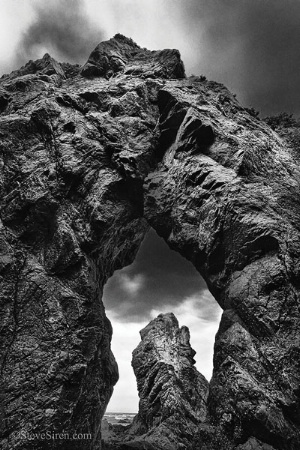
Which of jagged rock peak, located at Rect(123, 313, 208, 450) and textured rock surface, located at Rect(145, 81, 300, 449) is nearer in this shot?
textured rock surface, located at Rect(145, 81, 300, 449)

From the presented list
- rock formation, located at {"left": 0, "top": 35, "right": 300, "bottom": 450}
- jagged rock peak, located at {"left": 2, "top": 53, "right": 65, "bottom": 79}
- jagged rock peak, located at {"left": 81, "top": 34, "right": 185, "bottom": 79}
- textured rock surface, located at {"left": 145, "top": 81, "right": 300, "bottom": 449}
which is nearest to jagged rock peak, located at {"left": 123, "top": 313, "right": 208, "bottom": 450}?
rock formation, located at {"left": 0, "top": 35, "right": 300, "bottom": 450}

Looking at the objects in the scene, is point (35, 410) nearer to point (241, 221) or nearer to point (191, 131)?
point (241, 221)

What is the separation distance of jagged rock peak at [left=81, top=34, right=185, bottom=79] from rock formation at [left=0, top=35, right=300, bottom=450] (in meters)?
2.53

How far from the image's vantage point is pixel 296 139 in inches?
1219

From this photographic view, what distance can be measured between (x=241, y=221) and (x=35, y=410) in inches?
704

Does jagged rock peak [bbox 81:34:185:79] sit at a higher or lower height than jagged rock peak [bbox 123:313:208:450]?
higher

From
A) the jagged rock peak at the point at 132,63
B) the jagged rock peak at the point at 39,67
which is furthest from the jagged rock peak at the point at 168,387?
the jagged rock peak at the point at 39,67

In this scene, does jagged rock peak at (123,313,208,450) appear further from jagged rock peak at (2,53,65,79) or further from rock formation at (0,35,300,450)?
jagged rock peak at (2,53,65,79)

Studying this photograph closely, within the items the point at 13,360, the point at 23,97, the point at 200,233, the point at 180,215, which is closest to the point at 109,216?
the point at 180,215

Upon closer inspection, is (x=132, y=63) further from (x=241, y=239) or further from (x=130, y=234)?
(x=241, y=239)

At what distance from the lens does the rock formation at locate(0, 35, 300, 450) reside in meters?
17.3

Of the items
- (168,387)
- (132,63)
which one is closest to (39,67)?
(132,63)

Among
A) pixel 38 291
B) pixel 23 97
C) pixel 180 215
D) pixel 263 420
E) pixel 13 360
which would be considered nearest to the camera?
pixel 263 420

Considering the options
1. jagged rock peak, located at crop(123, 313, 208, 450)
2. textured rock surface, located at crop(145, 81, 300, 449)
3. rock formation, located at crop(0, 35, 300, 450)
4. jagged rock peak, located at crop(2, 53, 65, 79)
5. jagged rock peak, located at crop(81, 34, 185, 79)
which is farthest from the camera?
jagged rock peak, located at crop(2, 53, 65, 79)
